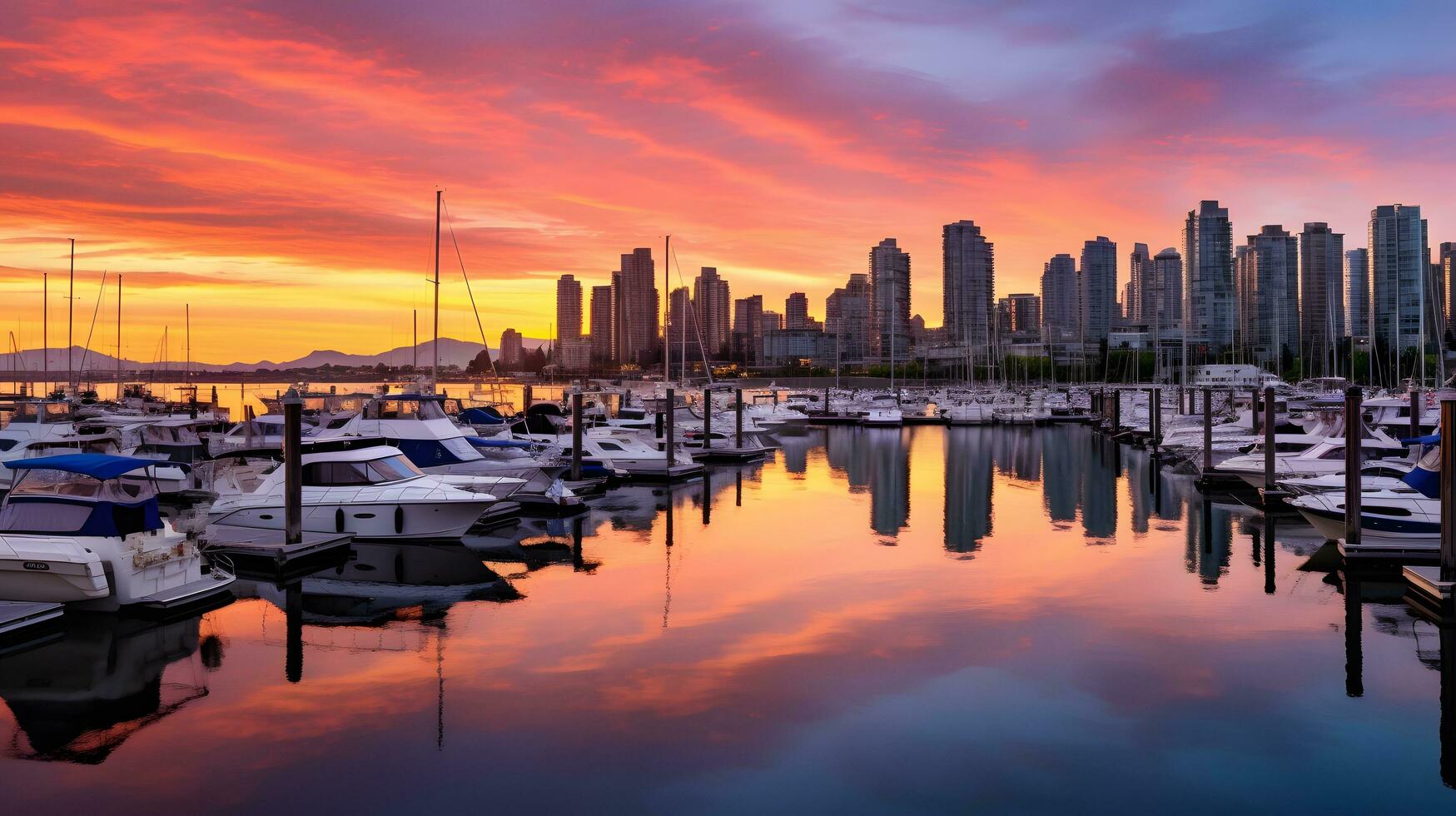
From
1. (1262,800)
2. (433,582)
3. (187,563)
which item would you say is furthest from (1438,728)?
(187,563)

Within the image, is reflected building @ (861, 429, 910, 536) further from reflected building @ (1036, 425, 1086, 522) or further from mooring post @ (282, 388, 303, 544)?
mooring post @ (282, 388, 303, 544)

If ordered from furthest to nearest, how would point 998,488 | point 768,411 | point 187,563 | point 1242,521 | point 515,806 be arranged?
point 768,411
point 998,488
point 1242,521
point 187,563
point 515,806

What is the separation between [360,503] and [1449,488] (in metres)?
21.6

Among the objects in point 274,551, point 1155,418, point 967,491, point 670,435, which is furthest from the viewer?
point 1155,418

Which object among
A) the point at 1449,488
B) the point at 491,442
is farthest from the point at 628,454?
the point at 1449,488

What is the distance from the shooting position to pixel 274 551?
69.8ft

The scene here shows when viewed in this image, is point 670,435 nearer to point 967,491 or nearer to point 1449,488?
point 967,491

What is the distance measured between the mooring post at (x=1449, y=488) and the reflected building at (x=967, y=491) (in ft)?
34.0

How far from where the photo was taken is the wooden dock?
842 inches

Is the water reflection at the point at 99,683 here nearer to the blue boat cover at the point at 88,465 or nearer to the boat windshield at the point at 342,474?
the blue boat cover at the point at 88,465

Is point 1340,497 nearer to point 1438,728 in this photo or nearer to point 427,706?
point 1438,728

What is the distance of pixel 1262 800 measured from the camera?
1091cm

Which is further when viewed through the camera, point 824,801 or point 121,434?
point 121,434

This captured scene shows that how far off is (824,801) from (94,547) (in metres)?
13.3
